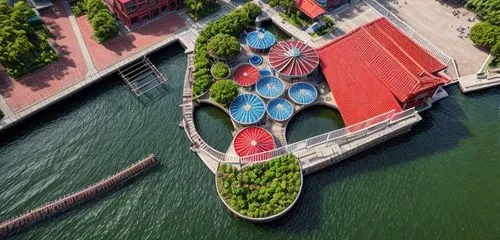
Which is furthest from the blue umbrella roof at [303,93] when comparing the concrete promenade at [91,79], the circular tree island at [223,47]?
the concrete promenade at [91,79]

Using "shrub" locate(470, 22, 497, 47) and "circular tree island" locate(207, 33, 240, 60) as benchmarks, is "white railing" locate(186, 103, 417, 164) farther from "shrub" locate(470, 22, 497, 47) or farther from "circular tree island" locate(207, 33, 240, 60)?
"shrub" locate(470, 22, 497, 47)

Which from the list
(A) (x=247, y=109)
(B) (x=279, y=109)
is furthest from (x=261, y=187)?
(B) (x=279, y=109)

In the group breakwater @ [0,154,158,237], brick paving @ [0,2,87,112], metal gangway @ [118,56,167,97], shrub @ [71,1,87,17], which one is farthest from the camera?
shrub @ [71,1,87,17]

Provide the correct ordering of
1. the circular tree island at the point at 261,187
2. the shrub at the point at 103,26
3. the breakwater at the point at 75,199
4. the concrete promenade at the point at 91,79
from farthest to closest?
1. the shrub at the point at 103,26
2. the concrete promenade at the point at 91,79
3. the circular tree island at the point at 261,187
4. the breakwater at the point at 75,199

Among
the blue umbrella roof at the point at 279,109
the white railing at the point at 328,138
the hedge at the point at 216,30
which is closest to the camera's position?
the white railing at the point at 328,138

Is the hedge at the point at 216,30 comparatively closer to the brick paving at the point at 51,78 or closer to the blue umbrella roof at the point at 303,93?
the blue umbrella roof at the point at 303,93

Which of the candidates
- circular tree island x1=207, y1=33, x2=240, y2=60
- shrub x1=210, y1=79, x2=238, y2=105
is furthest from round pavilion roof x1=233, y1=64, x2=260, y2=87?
circular tree island x1=207, y1=33, x2=240, y2=60
